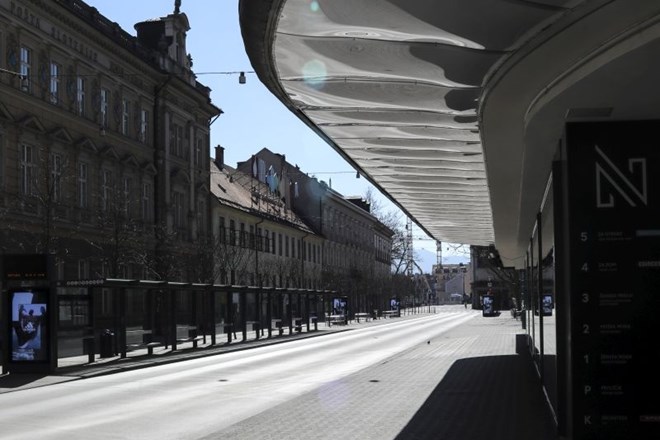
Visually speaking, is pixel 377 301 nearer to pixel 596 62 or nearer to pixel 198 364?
pixel 198 364

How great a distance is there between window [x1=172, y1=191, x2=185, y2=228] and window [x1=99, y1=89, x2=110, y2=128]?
30.7 ft

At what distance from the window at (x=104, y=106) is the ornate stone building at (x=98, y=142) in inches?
1.9

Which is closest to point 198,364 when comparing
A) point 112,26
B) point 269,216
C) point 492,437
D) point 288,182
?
point 492,437

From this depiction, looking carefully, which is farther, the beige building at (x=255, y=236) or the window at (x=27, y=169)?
the beige building at (x=255, y=236)

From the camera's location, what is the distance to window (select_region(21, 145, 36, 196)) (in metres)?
35.3

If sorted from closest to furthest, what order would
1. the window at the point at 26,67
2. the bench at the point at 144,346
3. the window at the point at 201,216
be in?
the bench at the point at 144,346 < the window at the point at 26,67 < the window at the point at 201,216

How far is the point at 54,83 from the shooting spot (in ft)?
124

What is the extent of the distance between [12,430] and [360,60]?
25.0 feet

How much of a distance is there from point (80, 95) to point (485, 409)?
31.2m

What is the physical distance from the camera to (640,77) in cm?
666

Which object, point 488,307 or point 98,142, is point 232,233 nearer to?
point 98,142

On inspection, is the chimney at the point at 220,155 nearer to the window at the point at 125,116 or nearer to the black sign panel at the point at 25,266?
the window at the point at 125,116

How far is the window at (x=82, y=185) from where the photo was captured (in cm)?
4006

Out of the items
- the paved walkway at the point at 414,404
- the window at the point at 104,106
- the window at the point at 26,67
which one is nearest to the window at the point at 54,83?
the window at the point at 26,67
